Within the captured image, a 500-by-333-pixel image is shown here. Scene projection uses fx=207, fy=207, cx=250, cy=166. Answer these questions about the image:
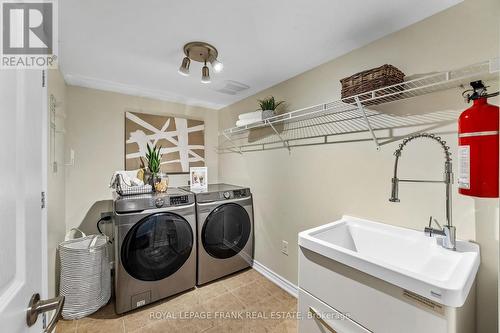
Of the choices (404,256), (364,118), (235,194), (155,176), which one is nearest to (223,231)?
(235,194)

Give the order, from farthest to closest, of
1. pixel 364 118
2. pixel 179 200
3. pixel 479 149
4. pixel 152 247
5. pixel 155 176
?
pixel 155 176
pixel 179 200
pixel 152 247
pixel 364 118
pixel 479 149

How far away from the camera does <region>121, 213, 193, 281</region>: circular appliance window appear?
1799 mm

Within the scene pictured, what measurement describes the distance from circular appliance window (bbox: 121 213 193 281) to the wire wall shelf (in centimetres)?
128

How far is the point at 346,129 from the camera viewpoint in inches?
65.4

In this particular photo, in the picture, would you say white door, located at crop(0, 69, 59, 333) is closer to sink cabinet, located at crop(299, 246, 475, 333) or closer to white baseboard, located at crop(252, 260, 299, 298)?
sink cabinet, located at crop(299, 246, 475, 333)

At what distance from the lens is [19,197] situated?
1.71 feet

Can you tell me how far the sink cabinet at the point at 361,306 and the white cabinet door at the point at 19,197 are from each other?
3.72 feet

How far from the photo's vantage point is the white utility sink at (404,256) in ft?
2.52

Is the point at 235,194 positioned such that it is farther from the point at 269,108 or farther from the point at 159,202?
the point at 269,108

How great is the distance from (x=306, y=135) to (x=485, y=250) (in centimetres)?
135

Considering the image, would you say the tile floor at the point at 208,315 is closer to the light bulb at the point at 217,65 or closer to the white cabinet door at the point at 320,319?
the white cabinet door at the point at 320,319

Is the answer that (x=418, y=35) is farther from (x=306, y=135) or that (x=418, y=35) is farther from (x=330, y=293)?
(x=330, y=293)

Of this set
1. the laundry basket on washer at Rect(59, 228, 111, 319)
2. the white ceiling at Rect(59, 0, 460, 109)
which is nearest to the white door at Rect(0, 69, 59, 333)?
the white ceiling at Rect(59, 0, 460, 109)

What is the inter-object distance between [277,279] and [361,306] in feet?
4.71
